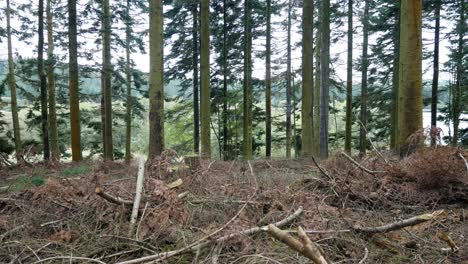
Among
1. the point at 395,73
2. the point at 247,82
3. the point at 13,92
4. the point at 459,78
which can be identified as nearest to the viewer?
the point at 395,73

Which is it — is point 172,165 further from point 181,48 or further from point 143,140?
point 143,140

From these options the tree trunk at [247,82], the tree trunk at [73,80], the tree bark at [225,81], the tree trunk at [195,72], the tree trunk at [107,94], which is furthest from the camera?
the tree bark at [225,81]

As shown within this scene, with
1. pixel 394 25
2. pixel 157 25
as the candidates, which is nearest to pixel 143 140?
pixel 394 25

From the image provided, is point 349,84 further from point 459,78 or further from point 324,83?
point 324,83

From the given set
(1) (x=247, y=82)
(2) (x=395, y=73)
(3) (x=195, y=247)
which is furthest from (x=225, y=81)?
(3) (x=195, y=247)

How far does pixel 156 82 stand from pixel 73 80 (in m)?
5.60

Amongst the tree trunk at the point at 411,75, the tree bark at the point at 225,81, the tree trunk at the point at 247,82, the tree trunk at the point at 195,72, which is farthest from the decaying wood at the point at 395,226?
the tree trunk at the point at 195,72

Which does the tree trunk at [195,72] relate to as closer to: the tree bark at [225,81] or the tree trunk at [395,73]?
the tree bark at [225,81]

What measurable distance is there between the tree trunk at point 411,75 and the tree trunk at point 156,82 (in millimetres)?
4951

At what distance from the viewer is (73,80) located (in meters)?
12.4

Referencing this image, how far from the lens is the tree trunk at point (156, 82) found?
324 inches

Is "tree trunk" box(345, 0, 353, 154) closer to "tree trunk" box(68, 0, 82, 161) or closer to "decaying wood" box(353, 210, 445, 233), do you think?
"tree trunk" box(68, 0, 82, 161)

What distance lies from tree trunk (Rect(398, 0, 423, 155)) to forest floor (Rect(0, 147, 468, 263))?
1.57 m

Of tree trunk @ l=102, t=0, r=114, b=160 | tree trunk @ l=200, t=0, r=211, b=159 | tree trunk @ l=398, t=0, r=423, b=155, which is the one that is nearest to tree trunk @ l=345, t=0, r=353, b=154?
tree trunk @ l=200, t=0, r=211, b=159
